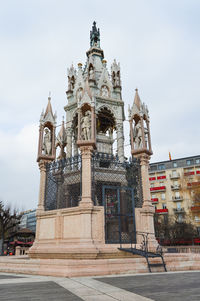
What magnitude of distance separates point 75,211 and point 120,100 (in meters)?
11.7

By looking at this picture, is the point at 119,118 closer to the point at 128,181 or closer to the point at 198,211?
the point at 128,181

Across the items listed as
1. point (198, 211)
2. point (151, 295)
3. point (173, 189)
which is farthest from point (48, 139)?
point (173, 189)

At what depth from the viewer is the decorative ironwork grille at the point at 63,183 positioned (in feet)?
46.9

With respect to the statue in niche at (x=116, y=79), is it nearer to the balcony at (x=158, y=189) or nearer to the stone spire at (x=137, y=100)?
the stone spire at (x=137, y=100)

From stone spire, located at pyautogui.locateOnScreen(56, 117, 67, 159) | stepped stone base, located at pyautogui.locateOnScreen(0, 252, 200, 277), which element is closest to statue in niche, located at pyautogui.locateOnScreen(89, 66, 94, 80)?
stone spire, located at pyautogui.locateOnScreen(56, 117, 67, 159)

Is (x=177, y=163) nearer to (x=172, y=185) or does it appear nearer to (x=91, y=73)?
(x=172, y=185)

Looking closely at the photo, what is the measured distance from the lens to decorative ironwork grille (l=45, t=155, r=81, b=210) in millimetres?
14289

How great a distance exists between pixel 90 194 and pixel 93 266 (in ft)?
12.0

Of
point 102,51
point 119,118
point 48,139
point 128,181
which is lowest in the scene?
Answer: point 128,181

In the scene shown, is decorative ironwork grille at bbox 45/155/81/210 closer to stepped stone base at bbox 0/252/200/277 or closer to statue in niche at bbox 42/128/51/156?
statue in niche at bbox 42/128/51/156

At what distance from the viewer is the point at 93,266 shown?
32.6 ft

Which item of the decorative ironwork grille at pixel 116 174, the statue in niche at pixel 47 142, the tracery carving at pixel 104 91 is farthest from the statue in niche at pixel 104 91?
the decorative ironwork grille at pixel 116 174

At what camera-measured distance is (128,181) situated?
1491cm

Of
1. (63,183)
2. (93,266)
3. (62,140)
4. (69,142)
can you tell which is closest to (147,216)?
(93,266)
